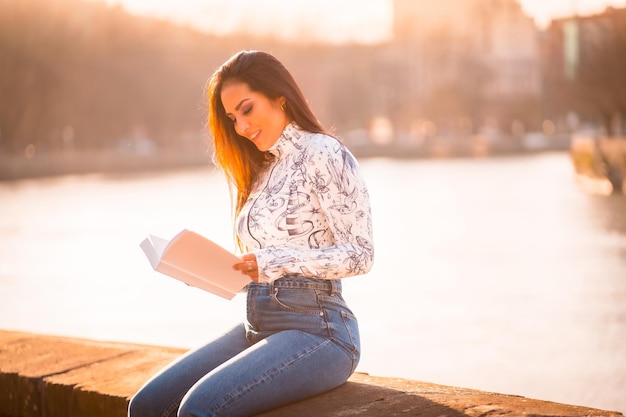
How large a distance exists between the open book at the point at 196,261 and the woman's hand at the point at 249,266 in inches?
0.6

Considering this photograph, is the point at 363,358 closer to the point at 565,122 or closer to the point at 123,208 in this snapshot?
the point at 123,208

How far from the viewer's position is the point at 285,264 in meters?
2.95

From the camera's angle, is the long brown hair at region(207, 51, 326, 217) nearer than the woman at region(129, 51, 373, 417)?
No

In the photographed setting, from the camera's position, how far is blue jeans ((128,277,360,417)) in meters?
2.79

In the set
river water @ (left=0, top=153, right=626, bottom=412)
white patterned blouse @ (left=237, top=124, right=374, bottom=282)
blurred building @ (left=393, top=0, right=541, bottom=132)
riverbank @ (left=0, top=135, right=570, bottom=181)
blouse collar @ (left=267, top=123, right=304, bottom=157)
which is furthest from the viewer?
blurred building @ (left=393, top=0, right=541, bottom=132)

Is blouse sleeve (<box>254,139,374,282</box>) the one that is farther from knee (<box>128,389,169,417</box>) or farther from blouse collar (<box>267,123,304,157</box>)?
knee (<box>128,389,169,417</box>)

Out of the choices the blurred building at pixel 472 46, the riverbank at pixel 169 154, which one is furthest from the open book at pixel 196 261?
the blurred building at pixel 472 46

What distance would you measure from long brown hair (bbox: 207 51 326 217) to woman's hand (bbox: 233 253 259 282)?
480 millimetres

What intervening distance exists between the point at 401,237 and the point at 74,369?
15.8m

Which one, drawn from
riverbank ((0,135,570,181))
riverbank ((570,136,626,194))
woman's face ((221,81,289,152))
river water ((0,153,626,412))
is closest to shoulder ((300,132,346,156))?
woman's face ((221,81,289,152))

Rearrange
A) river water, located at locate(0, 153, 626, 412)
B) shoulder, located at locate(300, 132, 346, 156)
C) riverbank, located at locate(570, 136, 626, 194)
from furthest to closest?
riverbank, located at locate(570, 136, 626, 194) < river water, located at locate(0, 153, 626, 412) < shoulder, located at locate(300, 132, 346, 156)

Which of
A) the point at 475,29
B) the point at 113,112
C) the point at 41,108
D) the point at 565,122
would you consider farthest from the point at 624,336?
the point at 475,29

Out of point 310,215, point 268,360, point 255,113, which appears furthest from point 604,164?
point 268,360

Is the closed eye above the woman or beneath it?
above
